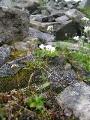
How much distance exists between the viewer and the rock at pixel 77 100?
190 inches

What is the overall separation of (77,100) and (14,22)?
5.77 metres

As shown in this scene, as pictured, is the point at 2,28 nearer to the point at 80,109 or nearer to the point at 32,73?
the point at 32,73

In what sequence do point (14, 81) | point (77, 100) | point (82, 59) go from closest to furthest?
1. point (77, 100)
2. point (14, 81)
3. point (82, 59)

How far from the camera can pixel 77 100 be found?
5.11 meters

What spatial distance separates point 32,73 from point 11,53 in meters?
2.08

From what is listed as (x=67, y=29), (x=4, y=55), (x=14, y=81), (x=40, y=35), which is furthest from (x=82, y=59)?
(x=67, y=29)

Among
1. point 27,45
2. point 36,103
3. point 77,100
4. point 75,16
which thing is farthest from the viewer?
point 75,16

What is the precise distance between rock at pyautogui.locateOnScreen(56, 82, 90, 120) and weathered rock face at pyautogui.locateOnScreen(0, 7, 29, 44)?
499cm

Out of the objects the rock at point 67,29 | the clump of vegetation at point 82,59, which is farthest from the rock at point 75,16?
the clump of vegetation at point 82,59

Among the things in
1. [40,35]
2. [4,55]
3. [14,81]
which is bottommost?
[40,35]

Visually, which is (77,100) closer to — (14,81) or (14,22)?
(14,81)

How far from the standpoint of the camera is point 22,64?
646 cm

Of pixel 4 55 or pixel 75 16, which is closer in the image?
pixel 4 55

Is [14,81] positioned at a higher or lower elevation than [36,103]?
lower
